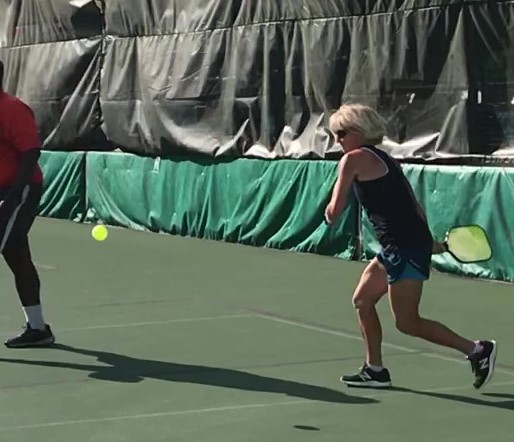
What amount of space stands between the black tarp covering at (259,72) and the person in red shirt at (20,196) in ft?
15.4

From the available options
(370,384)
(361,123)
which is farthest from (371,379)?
(361,123)

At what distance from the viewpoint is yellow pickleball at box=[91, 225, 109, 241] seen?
1493cm

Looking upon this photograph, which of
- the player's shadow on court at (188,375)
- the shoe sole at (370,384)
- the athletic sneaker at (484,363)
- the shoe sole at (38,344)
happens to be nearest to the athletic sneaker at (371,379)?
the shoe sole at (370,384)

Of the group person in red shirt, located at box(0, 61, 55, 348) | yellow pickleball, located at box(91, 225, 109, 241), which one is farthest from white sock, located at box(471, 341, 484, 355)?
yellow pickleball, located at box(91, 225, 109, 241)

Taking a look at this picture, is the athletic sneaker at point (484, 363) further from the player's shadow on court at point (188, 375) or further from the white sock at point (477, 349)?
the player's shadow on court at point (188, 375)

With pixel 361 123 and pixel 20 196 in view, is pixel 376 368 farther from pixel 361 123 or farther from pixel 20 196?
pixel 20 196

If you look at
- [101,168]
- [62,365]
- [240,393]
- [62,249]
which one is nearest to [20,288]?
[62,365]

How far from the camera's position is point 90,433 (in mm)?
5898

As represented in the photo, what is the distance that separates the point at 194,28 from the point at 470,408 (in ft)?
30.3

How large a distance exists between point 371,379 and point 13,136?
2525mm

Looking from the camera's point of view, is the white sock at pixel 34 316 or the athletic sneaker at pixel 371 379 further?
the white sock at pixel 34 316

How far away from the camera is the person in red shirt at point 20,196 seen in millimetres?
7699

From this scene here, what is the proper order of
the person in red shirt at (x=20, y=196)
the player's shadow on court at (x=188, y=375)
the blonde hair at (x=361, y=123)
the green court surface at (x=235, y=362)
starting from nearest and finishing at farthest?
the green court surface at (x=235, y=362), the blonde hair at (x=361, y=123), the player's shadow on court at (x=188, y=375), the person in red shirt at (x=20, y=196)

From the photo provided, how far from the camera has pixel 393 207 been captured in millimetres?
6520
